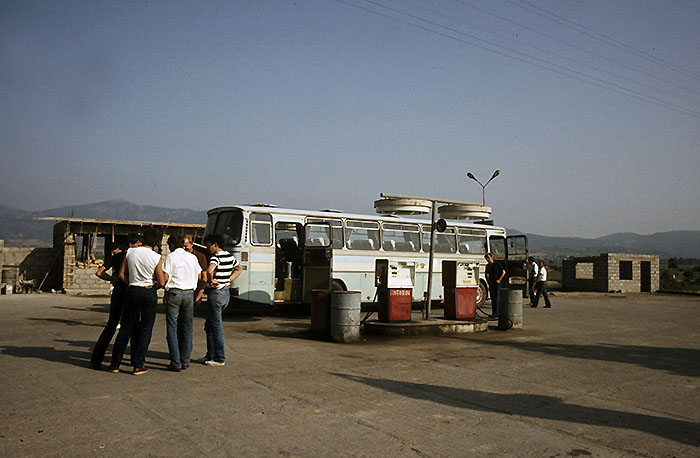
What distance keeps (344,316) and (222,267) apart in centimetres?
341

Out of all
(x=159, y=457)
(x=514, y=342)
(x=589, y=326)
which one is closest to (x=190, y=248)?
(x=159, y=457)

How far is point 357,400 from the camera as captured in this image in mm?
6383

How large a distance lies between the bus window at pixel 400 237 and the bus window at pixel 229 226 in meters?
4.79

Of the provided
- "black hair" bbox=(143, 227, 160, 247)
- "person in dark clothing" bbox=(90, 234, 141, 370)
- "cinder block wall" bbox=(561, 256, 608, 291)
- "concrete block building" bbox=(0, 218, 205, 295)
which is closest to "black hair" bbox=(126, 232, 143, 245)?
"person in dark clothing" bbox=(90, 234, 141, 370)

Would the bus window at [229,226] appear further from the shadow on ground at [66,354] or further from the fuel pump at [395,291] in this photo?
the shadow on ground at [66,354]

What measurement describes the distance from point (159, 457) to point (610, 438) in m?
3.96

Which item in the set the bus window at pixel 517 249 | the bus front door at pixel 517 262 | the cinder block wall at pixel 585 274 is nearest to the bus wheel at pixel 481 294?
the bus front door at pixel 517 262

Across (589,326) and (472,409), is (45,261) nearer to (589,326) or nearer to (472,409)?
(589,326)

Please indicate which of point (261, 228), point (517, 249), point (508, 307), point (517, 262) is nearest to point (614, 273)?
point (517, 249)

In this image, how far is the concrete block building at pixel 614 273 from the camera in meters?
35.2

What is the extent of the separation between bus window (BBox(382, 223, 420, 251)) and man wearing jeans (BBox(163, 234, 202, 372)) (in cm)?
1027

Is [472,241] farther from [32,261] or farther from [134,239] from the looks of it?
[32,261]

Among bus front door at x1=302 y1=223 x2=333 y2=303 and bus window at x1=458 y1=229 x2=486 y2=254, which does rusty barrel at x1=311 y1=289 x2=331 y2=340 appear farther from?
bus window at x1=458 y1=229 x2=486 y2=254

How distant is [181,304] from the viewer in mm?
7848
